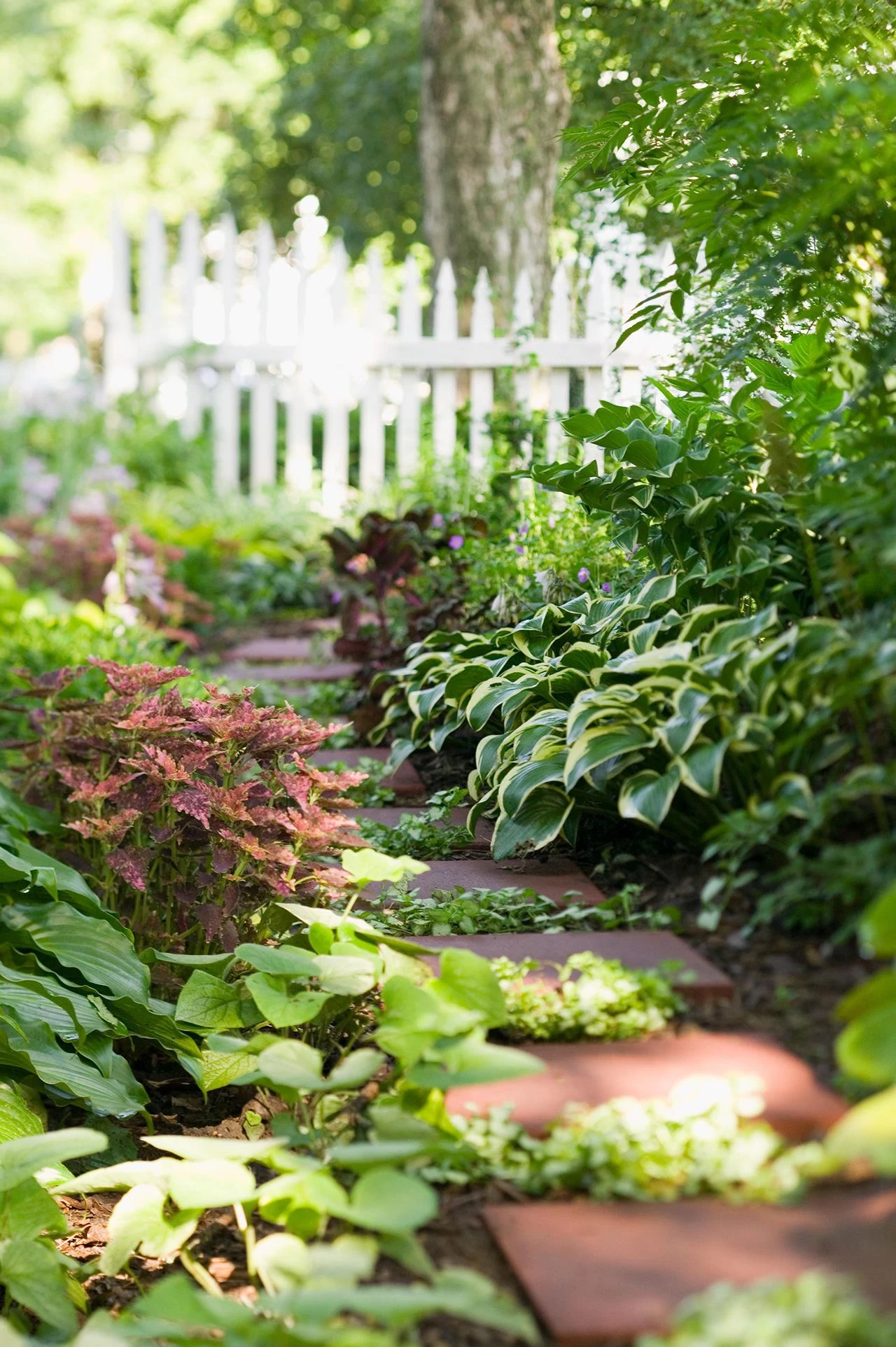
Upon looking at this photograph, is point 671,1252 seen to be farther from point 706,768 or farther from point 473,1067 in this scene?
point 706,768

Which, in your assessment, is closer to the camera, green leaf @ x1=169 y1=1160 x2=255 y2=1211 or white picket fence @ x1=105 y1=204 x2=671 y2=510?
green leaf @ x1=169 y1=1160 x2=255 y2=1211

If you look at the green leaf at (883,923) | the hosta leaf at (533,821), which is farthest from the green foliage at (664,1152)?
the hosta leaf at (533,821)

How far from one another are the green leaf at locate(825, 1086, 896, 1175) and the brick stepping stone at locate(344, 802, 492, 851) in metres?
1.57

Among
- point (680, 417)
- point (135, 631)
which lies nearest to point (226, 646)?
point (135, 631)

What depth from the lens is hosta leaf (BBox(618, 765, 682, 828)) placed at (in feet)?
6.50

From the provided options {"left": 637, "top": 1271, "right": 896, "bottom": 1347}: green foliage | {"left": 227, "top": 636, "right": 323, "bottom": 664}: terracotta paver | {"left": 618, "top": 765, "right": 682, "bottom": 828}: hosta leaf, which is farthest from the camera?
{"left": 227, "top": 636, "right": 323, "bottom": 664}: terracotta paver

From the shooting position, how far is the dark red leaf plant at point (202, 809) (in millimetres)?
2570

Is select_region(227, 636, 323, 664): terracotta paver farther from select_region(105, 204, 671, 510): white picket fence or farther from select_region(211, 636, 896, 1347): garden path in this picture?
select_region(211, 636, 896, 1347): garden path

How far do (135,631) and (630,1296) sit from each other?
392cm

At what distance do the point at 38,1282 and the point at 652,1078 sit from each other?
923 millimetres

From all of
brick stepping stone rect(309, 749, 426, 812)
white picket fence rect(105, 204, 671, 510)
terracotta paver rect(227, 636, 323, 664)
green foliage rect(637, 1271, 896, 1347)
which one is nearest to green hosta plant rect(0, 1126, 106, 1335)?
green foliage rect(637, 1271, 896, 1347)

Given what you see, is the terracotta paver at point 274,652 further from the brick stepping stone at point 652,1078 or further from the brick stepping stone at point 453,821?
the brick stepping stone at point 652,1078

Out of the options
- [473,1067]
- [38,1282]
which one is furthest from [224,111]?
[473,1067]

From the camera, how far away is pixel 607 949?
1.93 m
